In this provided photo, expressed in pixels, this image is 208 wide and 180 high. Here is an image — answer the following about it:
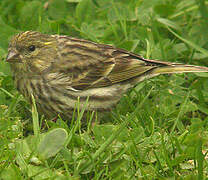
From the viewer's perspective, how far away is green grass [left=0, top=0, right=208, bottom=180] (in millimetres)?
3273

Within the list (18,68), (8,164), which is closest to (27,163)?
(8,164)

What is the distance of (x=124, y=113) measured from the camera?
14.2ft

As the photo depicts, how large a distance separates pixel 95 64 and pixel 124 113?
1.75ft

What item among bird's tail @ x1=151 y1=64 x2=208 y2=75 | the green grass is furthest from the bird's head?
bird's tail @ x1=151 y1=64 x2=208 y2=75

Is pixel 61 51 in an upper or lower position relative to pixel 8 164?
upper

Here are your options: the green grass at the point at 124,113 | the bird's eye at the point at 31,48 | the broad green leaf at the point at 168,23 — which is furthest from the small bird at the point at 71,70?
the broad green leaf at the point at 168,23

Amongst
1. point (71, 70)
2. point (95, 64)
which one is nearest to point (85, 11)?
point (95, 64)

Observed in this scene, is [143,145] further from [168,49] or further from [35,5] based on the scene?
[35,5]

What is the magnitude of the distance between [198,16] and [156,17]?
0.58 m

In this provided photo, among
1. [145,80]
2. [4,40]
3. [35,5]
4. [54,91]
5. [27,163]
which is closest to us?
[27,163]

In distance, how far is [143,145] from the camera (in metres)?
3.57

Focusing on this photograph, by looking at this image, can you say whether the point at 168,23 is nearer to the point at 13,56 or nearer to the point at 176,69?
the point at 176,69

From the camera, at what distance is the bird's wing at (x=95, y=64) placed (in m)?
4.33

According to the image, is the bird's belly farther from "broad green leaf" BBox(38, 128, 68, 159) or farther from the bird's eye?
"broad green leaf" BBox(38, 128, 68, 159)
